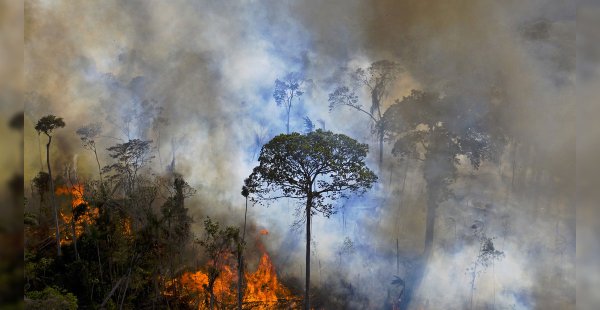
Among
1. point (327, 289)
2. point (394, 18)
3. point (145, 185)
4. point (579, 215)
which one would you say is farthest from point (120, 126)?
point (579, 215)

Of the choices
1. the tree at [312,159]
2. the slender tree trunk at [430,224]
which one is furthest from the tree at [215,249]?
the slender tree trunk at [430,224]

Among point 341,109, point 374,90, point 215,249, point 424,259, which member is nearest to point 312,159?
point 215,249

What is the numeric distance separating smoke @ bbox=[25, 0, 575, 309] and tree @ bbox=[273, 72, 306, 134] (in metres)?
0.59

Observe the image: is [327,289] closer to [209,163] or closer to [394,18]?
[209,163]

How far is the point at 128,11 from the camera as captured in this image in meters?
35.3

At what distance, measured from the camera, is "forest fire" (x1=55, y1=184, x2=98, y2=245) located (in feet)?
96.2

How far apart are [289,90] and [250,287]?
14.6 m

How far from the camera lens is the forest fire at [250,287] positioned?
92.1ft

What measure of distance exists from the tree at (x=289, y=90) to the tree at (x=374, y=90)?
2.53m

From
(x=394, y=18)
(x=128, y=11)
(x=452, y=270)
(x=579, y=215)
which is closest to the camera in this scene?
(x=579, y=215)

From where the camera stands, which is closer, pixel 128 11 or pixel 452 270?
A: pixel 452 270

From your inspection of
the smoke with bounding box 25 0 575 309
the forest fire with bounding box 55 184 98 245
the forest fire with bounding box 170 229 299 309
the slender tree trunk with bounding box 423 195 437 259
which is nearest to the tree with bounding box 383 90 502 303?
the slender tree trunk with bounding box 423 195 437 259

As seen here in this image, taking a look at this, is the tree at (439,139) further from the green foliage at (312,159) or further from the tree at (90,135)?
the tree at (90,135)

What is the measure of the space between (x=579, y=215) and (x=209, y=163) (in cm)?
3107
